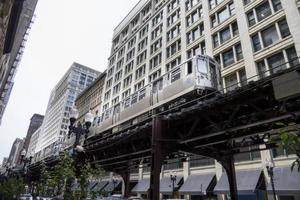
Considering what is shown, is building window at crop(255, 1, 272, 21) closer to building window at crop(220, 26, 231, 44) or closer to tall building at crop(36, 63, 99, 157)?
building window at crop(220, 26, 231, 44)

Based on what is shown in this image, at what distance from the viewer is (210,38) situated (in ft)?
107

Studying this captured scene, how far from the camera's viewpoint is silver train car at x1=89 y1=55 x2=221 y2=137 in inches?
586

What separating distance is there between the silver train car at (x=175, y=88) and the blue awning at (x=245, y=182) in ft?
35.8

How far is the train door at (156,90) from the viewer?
57.7 feet

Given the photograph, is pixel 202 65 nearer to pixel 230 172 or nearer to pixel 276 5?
pixel 230 172

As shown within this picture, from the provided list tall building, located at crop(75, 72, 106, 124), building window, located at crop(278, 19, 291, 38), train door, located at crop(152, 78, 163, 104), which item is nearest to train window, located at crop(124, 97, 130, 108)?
train door, located at crop(152, 78, 163, 104)

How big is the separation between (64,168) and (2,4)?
8.29 meters

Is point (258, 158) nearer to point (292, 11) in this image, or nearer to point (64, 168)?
point (292, 11)

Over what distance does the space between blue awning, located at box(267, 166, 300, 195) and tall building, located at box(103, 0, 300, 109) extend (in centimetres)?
915

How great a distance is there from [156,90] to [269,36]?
52.3 ft

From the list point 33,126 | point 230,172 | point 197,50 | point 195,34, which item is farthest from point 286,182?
point 33,126

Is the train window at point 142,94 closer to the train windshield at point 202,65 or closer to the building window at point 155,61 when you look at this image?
the train windshield at point 202,65

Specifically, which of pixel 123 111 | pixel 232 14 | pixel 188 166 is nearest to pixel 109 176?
pixel 188 166

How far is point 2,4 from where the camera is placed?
10.9 metres
